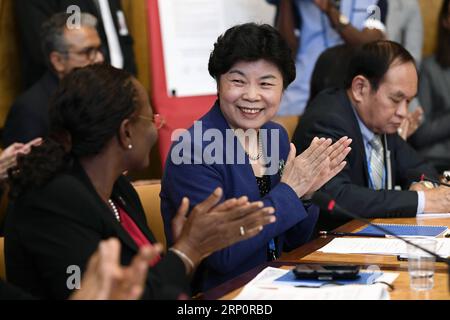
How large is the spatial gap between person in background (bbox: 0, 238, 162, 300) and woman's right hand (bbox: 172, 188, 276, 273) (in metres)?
0.49

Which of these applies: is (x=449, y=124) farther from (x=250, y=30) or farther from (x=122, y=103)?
(x=122, y=103)

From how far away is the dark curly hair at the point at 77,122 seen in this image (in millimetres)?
2230

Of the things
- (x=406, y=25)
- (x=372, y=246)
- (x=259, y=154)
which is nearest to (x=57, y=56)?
(x=259, y=154)

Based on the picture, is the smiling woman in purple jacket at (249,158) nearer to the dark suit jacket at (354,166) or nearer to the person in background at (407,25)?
the dark suit jacket at (354,166)

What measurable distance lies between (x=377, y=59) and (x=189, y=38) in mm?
1817

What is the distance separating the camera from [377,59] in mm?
3758

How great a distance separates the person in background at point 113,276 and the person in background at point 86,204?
1.11 feet

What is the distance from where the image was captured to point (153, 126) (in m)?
2.46

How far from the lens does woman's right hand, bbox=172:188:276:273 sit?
222 centimetres

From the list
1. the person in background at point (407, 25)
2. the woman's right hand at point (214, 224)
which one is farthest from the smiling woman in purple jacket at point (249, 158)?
the person in background at point (407, 25)

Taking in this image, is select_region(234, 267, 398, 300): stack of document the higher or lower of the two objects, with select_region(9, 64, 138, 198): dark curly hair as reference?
lower

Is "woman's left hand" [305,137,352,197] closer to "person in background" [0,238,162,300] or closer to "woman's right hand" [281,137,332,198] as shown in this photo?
"woman's right hand" [281,137,332,198]

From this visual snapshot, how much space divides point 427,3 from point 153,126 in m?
4.14

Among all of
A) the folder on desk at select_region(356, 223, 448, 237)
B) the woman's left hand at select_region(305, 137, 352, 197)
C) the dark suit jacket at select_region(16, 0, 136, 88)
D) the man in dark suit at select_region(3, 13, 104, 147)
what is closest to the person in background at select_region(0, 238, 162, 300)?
the woman's left hand at select_region(305, 137, 352, 197)
